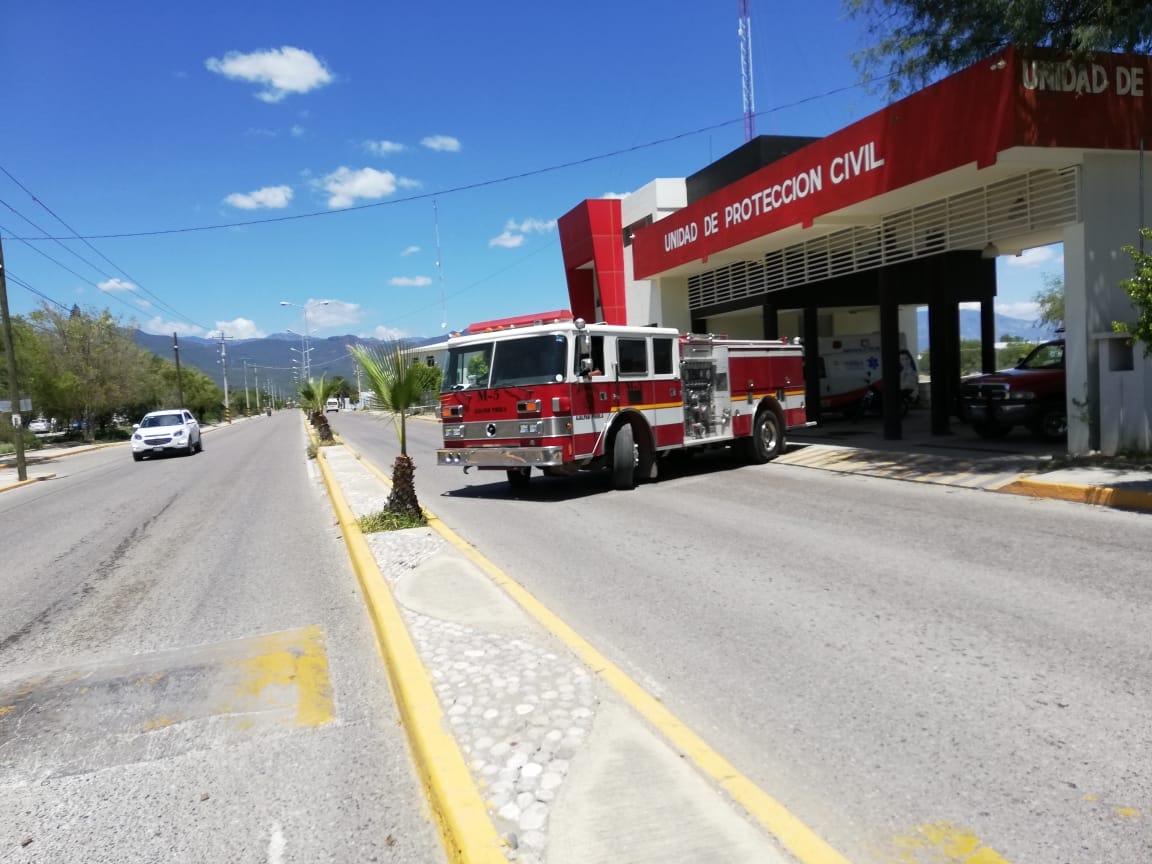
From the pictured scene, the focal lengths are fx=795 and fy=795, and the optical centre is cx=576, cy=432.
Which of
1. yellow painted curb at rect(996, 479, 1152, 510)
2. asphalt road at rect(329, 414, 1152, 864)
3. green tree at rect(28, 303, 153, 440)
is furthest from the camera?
green tree at rect(28, 303, 153, 440)

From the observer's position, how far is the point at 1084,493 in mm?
9383

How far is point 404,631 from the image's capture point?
5.24 meters

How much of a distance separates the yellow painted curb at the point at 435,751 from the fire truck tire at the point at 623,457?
20.4ft

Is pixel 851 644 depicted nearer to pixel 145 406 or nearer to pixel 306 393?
pixel 306 393

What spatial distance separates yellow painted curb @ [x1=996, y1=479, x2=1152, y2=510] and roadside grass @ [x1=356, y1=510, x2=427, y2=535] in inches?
295

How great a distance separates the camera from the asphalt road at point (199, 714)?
3.21 metres

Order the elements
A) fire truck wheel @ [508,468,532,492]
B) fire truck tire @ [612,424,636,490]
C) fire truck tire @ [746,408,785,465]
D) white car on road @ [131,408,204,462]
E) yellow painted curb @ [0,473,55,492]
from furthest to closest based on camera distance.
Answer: white car on road @ [131,408,204,462] → yellow painted curb @ [0,473,55,492] → fire truck tire @ [746,408,785,465] → fire truck wheel @ [508,468,532,492] → fire truck tire @ [612,424,636,490]

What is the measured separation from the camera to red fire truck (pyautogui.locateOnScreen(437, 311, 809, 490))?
1118 centimetres

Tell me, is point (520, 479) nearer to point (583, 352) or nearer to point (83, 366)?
point (583, 352)

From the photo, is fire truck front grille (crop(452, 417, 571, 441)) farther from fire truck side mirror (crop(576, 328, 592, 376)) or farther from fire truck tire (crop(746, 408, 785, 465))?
fire truck tire (crop(746, 408, 785, 465))

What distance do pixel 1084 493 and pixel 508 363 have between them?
7564 millimetres

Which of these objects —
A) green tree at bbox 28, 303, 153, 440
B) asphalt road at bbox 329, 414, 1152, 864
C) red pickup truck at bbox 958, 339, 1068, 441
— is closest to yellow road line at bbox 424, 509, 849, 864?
asphalt road at bbox 329, 414, 1152, 864

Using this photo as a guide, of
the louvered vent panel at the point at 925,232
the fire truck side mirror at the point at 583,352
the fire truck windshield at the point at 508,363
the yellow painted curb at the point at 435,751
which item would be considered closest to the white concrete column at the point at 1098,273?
the louvered vent panel at the point at 925,232

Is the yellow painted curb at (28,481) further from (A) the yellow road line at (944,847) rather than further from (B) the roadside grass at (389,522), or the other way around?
(A) the yellow road line at (944,847)
